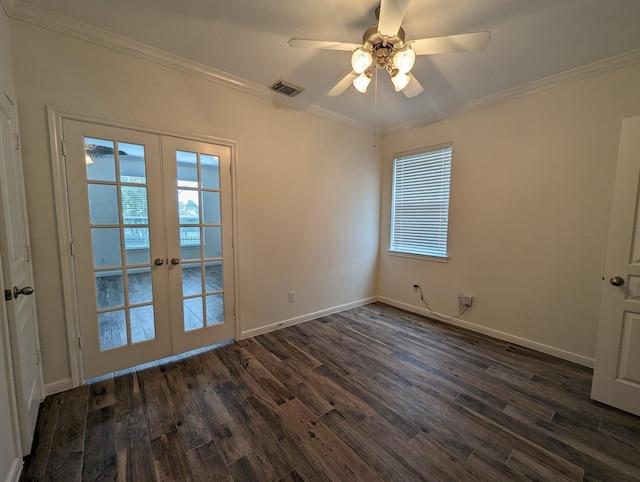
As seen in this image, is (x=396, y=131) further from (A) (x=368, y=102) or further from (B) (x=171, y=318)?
(B) (x=171, y=318)

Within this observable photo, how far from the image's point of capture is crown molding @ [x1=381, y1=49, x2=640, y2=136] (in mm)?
2188

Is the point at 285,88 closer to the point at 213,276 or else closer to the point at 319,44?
the point at 319,44

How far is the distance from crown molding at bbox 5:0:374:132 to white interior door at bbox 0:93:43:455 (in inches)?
26.3

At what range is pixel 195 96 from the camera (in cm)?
248

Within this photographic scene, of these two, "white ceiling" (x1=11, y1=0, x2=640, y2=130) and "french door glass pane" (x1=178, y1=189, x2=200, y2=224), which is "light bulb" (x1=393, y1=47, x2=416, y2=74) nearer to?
"white ceiling" (x1=11, y1=0, x2=640, y2=130)

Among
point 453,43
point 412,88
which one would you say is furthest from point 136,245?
point 453,43

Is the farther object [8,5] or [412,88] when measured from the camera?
[412,88]

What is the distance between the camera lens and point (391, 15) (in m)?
1.40

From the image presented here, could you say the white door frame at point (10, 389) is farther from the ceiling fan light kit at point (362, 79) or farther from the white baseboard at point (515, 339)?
the white baseboard at point (515, 339)

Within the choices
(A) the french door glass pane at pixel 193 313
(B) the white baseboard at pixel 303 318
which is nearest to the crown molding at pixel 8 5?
(A) the french door glass pane at pixel 193 313

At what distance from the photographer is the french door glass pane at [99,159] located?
204 centimetres

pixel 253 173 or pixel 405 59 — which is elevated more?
pixel 405 59

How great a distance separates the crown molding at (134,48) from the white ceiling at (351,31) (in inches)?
1.6

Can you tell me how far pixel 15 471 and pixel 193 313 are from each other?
145cm
